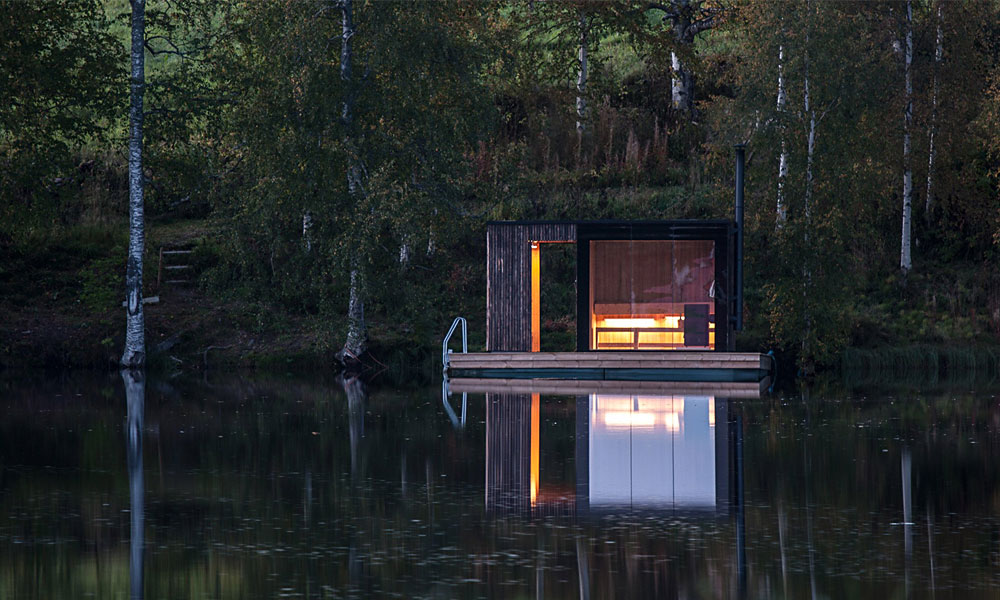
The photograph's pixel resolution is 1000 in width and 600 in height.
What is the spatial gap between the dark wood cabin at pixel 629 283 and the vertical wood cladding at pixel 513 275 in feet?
0.06

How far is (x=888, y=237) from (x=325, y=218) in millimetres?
13632

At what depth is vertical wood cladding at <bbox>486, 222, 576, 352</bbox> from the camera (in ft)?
84.0

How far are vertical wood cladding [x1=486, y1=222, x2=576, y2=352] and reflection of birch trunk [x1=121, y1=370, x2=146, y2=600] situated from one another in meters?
7.00

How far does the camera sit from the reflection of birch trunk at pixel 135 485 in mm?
7473

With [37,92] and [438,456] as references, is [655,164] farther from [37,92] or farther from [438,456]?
[438,456]

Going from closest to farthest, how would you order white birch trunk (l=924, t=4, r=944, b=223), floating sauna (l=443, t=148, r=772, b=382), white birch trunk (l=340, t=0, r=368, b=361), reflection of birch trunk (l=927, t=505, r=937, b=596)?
reflection of birch trunk (l=927, t=505, r=937, b=596), floating sauna (l=443, t=148, r=772, b=382), white birch trunk (l=340, t=0, r=368, b=361), white birch trunk (l=924, t=4, r=944, b=223)

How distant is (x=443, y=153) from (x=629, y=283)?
4.44m

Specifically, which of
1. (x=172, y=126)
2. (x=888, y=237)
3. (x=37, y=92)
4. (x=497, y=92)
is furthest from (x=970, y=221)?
(x=37, y=92)

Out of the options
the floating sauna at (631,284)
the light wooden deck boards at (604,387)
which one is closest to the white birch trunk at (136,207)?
the floating sauna at (631,284)

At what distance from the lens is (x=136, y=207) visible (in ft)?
88.6

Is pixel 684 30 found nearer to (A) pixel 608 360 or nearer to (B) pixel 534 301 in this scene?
(B) pixel 534 301

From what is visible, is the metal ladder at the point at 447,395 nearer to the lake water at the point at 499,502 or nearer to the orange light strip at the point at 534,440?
the lake water at the point at 499,502

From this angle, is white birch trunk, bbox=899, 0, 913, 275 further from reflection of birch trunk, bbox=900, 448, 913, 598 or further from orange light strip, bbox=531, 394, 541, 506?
reflection of birch trunk, bbox=900, 448, 913, 598

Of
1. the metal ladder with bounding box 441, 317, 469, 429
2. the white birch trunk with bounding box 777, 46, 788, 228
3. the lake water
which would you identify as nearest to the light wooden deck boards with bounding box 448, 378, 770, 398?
the metal ladder with bounding box 441, 317, 469, 429
